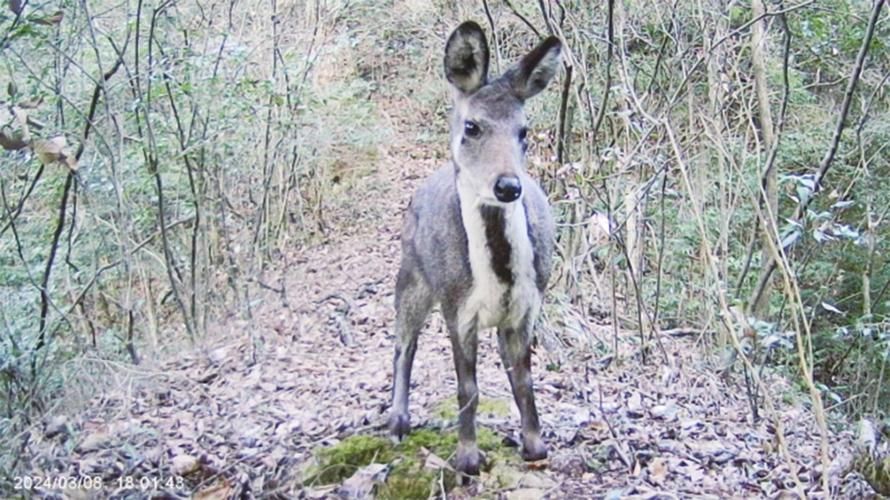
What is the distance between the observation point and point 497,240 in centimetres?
412

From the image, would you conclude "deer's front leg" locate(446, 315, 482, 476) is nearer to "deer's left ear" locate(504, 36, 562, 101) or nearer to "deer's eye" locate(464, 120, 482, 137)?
"deer's eye" locate(464, 120, 482, 137)

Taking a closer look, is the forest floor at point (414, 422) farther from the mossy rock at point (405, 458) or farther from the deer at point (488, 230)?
the deer at point (488, 230)

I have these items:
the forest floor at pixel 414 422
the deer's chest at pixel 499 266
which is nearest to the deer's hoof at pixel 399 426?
the forest floor at pixel 414 422

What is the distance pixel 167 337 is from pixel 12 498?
3689 mm

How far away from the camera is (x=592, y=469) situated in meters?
4.38

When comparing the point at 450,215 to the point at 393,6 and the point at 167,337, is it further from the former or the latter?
the point at 393,6

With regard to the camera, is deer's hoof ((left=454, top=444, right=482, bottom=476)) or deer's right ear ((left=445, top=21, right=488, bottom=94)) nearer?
deer's right ear ((left=445, top=21, right=488, bottom=94))

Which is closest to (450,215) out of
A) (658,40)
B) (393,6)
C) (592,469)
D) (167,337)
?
(592,469)

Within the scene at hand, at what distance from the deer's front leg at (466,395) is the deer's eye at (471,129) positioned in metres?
0.86

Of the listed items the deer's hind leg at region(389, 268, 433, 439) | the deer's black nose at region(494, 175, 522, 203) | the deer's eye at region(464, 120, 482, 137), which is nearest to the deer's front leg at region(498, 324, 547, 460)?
the deer's hind leg at region(389, 268, 433, 439)

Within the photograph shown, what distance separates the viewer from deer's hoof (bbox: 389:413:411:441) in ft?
15.7

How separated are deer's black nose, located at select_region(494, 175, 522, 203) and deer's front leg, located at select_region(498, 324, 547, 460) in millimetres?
789

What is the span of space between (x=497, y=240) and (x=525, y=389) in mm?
785
